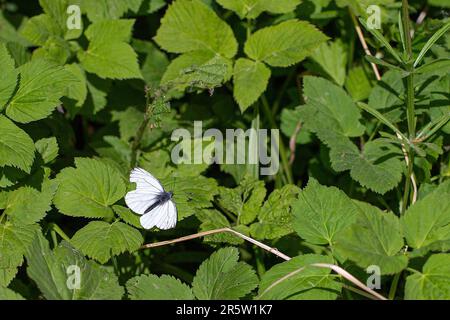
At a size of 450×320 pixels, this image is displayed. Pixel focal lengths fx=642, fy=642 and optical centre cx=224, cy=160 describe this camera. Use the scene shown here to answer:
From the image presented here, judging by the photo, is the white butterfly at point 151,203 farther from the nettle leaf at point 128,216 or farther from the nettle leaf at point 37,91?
the nettle leaf at point 37,91

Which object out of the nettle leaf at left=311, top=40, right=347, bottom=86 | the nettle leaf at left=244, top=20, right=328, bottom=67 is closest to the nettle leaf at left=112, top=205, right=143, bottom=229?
the nettle leaf at left=244, top=20, right=328, bottom=67

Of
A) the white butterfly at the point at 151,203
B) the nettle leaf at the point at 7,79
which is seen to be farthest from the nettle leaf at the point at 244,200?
the nettle leaf at the point at 7,79

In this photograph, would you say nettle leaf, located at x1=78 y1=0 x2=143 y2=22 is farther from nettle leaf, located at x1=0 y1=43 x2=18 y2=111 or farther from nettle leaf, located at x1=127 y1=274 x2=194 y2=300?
nettle leaf, located at x1=127 y1=274 x2=194 y2=300

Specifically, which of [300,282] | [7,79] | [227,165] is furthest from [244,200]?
[7,79]

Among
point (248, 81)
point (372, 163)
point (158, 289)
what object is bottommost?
point (158, 289)

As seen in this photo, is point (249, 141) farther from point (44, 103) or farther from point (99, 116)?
point (44, 103)

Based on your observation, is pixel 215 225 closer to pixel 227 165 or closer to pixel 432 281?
pixel 227 165
